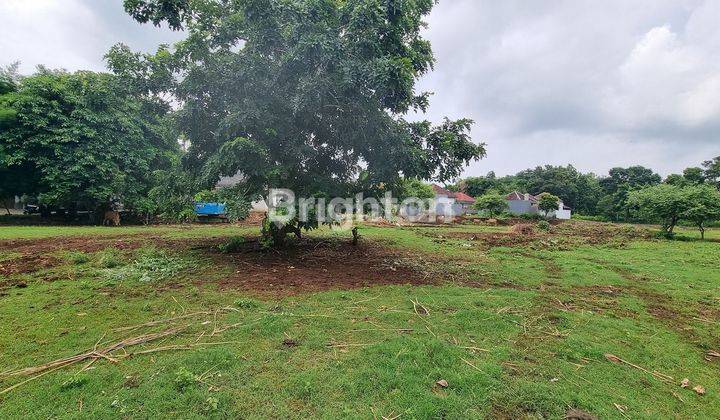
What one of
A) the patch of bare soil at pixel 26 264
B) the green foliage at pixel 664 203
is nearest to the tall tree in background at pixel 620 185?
the green foliage at pixel 664 203

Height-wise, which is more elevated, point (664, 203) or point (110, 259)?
point (664, 203)

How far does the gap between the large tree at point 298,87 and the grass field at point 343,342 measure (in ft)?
8.47

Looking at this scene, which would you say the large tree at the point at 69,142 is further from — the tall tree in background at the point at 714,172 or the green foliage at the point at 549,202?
the tall tree in background at the point at 714,172

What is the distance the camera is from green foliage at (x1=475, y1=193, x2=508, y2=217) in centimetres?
3475

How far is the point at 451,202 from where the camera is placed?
4481 cm

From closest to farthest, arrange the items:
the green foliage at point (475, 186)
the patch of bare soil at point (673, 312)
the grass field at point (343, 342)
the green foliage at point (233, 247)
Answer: the grass field at point (343, 342), the patch of bare soil at point (673, 312), the green foliage at point (233, 247), the green foliage at point (475, 186)

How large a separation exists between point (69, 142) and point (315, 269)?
58.4ft

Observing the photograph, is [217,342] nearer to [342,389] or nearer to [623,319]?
[342,389]

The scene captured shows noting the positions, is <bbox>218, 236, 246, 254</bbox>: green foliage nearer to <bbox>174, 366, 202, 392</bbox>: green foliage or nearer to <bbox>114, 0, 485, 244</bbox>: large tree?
<bbox>114, 0, 485, 244</bbox>: large tree

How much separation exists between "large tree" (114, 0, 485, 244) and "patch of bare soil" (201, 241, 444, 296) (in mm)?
1836

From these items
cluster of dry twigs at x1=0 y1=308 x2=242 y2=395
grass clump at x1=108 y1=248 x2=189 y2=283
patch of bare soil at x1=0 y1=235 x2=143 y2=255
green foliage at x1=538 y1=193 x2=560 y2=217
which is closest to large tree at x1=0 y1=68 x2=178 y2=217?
patch of bare soil at x1=0 y1=235 x2=143 y2=255

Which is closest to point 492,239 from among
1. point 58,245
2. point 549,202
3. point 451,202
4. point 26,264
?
point 26,264

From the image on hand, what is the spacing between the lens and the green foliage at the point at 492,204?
114 ft

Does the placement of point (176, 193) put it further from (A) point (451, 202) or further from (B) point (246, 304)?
(A) point (451, 202)
